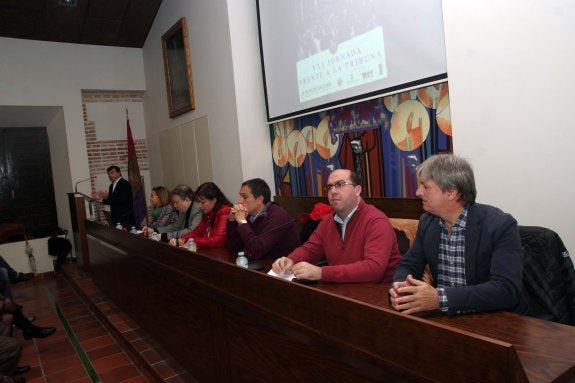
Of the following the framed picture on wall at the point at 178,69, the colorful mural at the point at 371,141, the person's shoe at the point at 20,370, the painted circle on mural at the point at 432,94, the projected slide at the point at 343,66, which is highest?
the framed picture on wall at the point at 178,69

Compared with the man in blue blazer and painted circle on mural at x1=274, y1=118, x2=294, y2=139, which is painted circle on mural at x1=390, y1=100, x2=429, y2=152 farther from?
the man in blue blazer

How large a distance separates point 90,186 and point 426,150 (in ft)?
18.3

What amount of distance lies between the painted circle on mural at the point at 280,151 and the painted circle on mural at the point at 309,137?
35 centimetres

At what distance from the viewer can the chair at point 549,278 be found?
1615 mm

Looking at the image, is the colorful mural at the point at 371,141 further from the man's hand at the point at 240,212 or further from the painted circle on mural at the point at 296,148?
the man's hand at the point at 240,212

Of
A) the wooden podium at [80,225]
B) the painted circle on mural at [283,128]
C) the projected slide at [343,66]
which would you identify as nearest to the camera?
the projected slide at [343,66]

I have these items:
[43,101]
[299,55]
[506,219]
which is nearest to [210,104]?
[299,55]

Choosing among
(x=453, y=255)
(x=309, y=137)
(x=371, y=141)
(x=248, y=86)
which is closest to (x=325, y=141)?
(x=309, y=137)

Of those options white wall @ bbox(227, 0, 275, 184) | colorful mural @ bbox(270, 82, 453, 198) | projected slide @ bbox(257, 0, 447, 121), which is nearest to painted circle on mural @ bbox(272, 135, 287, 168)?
colorful mural @ bbox(270, 82, 453, 198)

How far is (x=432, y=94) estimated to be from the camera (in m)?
3.05

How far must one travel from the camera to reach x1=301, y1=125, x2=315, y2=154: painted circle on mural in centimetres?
419

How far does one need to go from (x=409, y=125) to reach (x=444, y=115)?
0.32m

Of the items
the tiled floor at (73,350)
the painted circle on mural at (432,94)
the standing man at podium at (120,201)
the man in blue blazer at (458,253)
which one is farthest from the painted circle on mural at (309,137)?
the standing man at podium at (120,201)

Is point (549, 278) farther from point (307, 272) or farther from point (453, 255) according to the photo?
point (307, 272)
